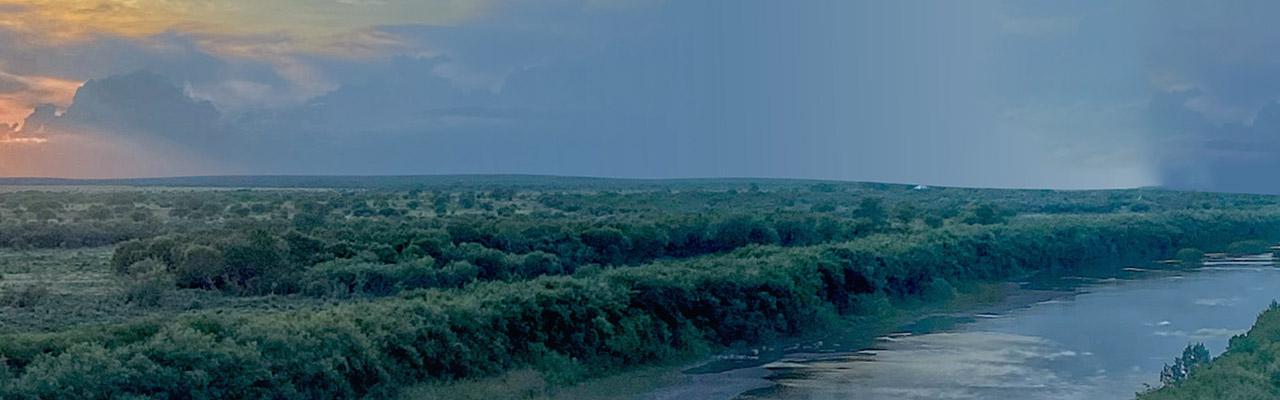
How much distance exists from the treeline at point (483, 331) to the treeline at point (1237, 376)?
13.6 meters

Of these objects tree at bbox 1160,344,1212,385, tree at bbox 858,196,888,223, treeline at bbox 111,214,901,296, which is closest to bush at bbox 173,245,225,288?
treeline at bbox 111,214,901,296

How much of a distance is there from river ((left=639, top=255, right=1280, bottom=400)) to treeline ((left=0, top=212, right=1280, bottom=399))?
7.43 feet

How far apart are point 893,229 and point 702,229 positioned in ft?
47.5

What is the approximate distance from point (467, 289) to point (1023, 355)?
16.3 meters

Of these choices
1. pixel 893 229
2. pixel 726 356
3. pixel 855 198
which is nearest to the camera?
pixel 726 356

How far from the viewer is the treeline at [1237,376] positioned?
21266 millimetres

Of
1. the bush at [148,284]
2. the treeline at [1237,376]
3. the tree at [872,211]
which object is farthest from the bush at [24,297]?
the tree at [872,211]

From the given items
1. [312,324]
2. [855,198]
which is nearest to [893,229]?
[312,324]

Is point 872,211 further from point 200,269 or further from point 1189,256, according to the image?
point 200,269

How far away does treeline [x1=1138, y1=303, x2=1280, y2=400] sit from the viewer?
837 inches

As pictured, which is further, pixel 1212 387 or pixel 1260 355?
pixel 1260 355

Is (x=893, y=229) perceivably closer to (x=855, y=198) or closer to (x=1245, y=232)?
(x=1245, y=232)

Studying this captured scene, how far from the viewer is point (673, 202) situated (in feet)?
367

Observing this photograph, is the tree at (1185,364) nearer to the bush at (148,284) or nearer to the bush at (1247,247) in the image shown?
the bush at (148,284)
